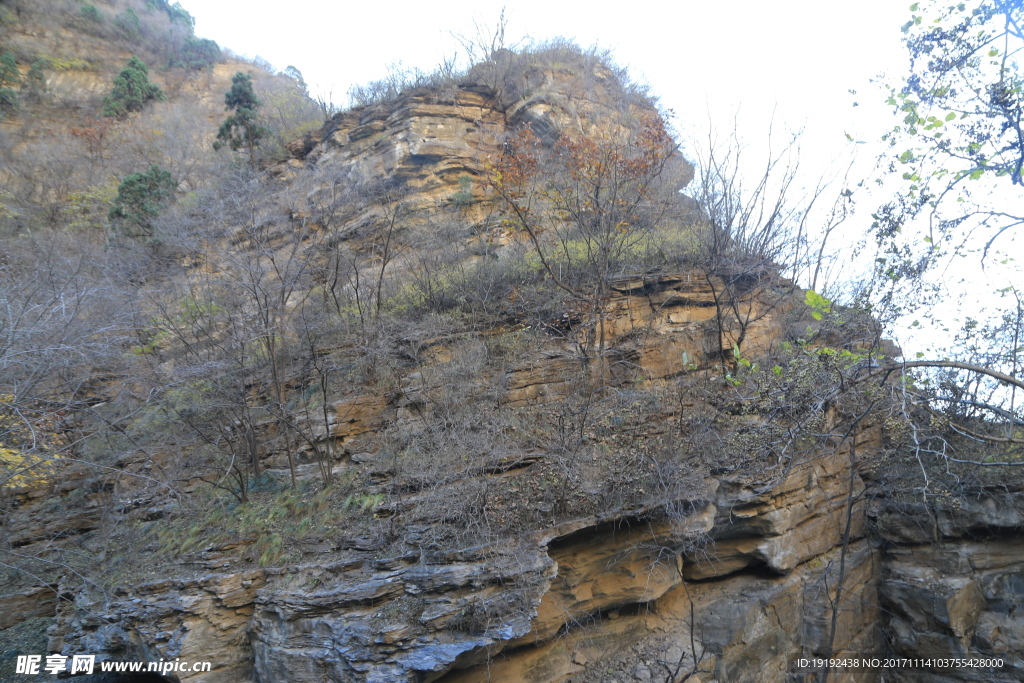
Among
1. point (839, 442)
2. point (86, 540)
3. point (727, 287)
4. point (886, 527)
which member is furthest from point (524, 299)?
point (86, 540)

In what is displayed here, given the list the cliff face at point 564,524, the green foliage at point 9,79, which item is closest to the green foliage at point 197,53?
the green foliage at point 9,79

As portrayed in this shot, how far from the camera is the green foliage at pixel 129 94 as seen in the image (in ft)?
65.9

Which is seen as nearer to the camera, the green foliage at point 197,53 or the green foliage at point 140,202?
the green foliage at point 140,202

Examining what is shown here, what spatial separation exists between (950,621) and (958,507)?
1792mm

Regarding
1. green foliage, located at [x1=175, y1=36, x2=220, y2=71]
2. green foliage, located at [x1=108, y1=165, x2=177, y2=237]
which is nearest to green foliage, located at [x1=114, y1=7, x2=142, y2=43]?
green foliage, located at [x1=175, y1=36, x2=220, y2=71]

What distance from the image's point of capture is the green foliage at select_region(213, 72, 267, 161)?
50.7ft

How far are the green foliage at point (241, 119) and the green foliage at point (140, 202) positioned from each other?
2267 millimetres

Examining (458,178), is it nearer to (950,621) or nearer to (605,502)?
(605,502)

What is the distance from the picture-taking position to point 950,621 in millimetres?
8070

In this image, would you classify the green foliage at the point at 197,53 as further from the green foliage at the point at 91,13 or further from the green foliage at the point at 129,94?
the green foliage at the point at 129,94

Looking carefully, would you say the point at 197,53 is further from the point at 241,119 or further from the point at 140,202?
the point at 140,202

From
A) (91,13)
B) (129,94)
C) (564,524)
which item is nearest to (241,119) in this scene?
(129,94)

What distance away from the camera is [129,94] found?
20469 millimetres

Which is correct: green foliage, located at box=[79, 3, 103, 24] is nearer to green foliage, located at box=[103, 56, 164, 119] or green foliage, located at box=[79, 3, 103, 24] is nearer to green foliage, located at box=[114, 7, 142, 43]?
green foliage, located at box=[114, 7, 142, 43]
